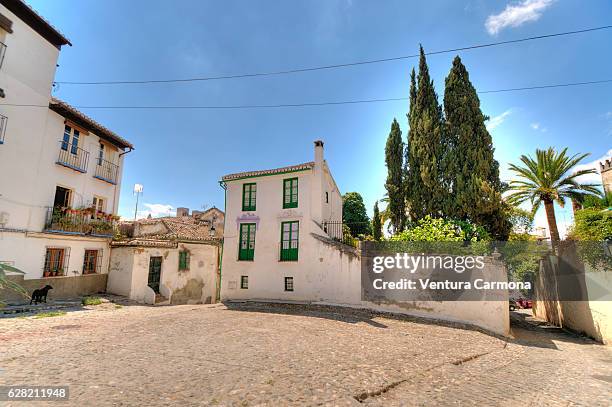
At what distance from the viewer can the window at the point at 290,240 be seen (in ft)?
58.4

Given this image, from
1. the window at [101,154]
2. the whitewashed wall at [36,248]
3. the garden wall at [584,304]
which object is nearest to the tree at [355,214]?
the garden wall at [584,304]

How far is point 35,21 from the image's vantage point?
1546 cm

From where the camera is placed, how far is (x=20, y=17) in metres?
14.8

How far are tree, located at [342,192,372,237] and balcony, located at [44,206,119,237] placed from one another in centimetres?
2142

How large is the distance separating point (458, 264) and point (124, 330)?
14.3 metres

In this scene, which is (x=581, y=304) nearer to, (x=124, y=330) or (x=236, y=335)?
(x=236, y=335)

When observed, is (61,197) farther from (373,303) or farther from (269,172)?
(373,303)

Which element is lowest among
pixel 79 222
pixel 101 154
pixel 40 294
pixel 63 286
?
pixel 40 294

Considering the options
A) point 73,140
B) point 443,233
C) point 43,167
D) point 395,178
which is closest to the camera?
point 43,167

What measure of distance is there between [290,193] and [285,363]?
41.0 feet

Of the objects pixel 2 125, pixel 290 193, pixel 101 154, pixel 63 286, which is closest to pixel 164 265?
pixel 63 286

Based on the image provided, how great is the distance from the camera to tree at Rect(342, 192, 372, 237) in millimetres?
32384

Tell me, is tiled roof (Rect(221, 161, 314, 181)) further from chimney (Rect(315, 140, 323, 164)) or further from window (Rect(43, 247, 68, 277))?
window (Rect(43, 247, 68, 277))

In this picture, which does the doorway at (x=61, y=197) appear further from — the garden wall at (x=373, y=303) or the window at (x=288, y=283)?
the garden wall at (x=373, y=303)
